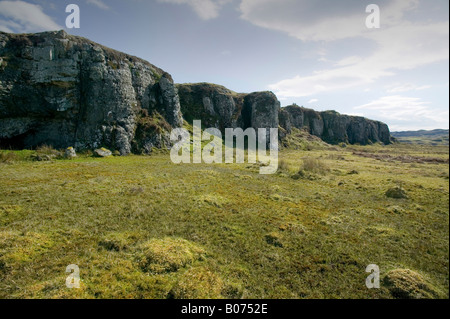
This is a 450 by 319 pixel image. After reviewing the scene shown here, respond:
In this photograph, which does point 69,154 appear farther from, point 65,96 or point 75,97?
point 75,97

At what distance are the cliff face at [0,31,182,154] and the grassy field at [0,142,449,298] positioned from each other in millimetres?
27270

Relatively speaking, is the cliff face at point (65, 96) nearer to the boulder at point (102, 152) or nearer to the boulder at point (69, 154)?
the boulder at point (102, 152)

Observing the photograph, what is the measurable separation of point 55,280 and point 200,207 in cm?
1196

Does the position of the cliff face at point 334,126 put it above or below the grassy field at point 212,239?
above

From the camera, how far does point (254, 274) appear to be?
1138 centimetres

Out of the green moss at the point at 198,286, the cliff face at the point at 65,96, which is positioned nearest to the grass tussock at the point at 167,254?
the green moss at the point at 198,286

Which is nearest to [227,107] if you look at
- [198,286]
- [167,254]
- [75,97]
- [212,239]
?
[75,97]

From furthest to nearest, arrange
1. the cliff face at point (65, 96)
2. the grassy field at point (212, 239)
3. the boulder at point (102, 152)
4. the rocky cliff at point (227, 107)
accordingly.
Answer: the rocky cliff at point (227, 107) → the boulder at point (102, 152) → the cliff face at point (65, 96) → the grassy field at point (212, 239)

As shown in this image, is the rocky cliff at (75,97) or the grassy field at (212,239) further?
the rocky cliff at (75,97)

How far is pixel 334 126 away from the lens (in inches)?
6289

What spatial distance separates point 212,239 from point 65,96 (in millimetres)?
56515

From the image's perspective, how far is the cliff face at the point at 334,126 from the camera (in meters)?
149

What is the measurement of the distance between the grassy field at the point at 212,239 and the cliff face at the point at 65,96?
27.3 metres
